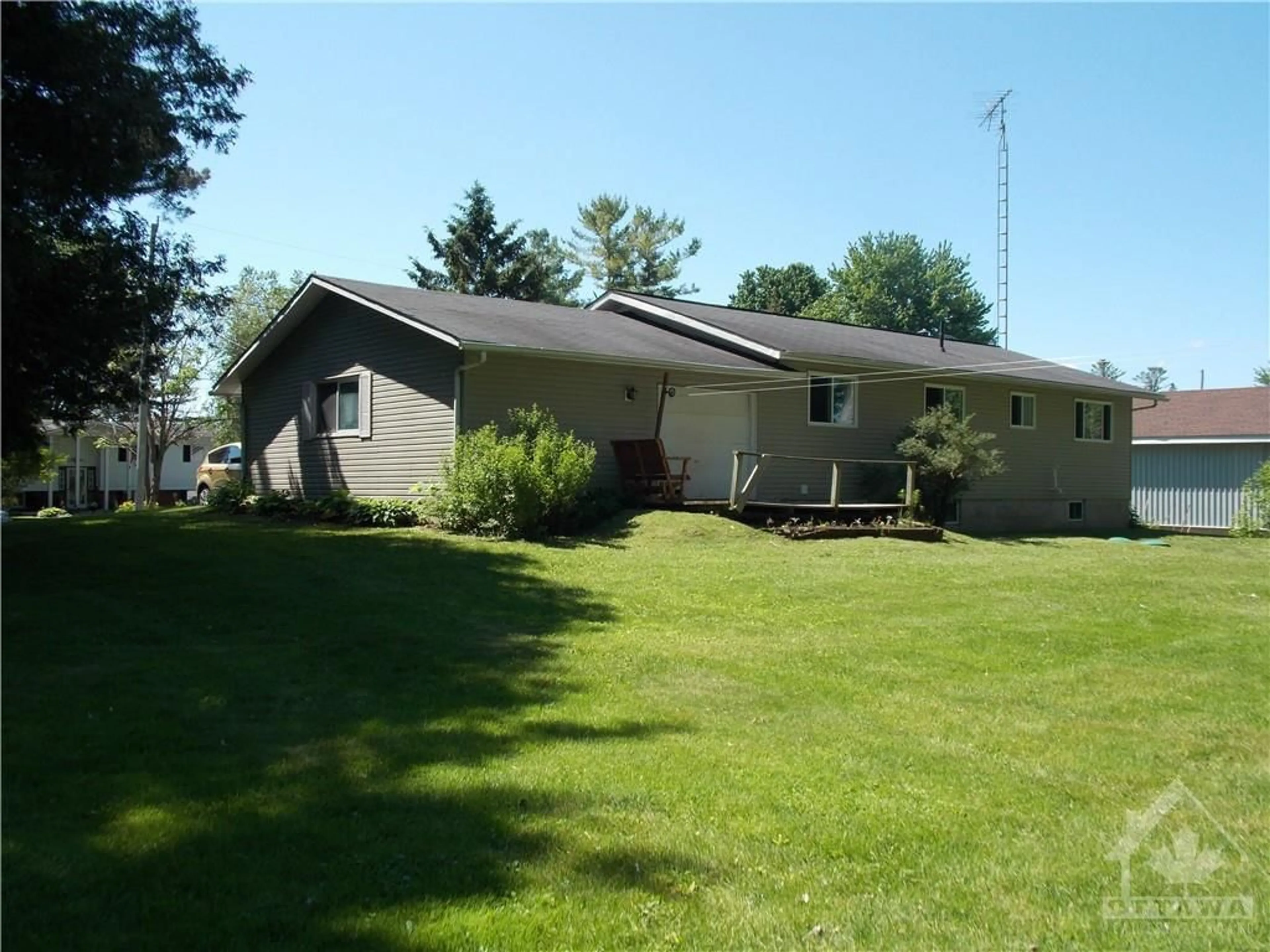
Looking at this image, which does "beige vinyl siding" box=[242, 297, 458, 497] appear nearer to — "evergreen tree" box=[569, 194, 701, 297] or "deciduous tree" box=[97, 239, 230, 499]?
"deciduous tree" box=[97, 239, 230, 499]

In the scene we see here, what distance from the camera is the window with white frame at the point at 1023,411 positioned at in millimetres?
22734

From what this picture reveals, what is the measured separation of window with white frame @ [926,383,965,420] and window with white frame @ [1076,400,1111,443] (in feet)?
15.1

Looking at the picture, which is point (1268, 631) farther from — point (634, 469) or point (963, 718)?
point (634, 469)

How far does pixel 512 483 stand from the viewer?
13.6 metres

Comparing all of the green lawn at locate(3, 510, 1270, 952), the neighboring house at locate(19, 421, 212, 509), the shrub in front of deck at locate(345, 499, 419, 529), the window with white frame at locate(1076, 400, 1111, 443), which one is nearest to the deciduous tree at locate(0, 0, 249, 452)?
the green lawn at locate(3, 510, 1270, 952)

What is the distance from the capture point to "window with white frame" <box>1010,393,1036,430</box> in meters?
22.7

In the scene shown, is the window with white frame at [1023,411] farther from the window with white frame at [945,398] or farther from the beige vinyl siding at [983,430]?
the window with white frame at [945,398]

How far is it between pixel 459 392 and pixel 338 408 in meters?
4.60

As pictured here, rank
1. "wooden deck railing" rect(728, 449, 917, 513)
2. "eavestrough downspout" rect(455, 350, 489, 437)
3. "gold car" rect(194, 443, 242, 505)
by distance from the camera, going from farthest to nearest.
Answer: "gold car" rect(194, 443, 242, 505) < "wooden deck railing" rect(728, 449, 917, 513) < "eavestrough downspout" rect(455, 350, 489, 437)

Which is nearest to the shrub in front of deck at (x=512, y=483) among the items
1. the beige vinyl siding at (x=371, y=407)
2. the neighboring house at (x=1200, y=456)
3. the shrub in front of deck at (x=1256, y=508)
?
the beige vinyl siding at (x=371, y=407)

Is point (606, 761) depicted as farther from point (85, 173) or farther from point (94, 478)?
point (94, 478)

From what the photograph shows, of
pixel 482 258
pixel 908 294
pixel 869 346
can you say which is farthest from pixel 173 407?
pixel 908 294

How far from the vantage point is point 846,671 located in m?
7.02

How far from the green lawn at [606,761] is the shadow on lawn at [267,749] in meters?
0.02
